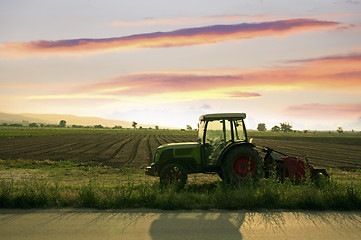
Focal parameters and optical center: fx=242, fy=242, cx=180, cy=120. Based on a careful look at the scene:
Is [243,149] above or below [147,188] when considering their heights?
above

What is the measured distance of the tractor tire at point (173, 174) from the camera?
7.56 meters

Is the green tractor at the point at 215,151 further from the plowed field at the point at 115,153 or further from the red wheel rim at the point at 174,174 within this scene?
the plowed field at the point at 115,153

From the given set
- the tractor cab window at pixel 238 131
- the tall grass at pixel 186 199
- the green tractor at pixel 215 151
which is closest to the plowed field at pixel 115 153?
the green tractor at pixel 215 151

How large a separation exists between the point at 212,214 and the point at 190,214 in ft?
1.63

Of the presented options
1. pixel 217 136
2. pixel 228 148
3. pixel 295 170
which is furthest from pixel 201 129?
pixel 295 170

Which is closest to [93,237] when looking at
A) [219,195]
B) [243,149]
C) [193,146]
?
[219,195]

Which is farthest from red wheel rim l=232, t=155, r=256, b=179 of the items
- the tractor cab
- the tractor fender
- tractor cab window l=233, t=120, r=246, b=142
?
tractor cab window l=233, t=120, r=246, b=142

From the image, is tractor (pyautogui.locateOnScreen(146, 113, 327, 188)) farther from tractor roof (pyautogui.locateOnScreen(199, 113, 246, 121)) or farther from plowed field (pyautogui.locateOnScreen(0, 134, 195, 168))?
plowed field (pyautogui.locateOnScreen(0, 134, 195, 168))

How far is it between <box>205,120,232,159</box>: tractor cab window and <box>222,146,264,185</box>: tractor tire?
0.39 metres

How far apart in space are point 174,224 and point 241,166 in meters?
3.61

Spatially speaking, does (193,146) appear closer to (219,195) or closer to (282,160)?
(219,195)

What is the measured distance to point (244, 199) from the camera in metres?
5.94

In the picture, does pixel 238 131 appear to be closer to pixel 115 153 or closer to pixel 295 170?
pixel 295 170

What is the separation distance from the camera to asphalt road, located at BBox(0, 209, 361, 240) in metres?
4.42
